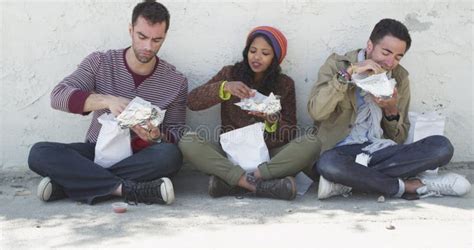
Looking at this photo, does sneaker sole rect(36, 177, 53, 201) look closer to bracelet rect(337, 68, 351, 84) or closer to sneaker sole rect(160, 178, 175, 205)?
sneaker sole rect(160, 178, 175, 205)

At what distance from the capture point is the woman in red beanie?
4.07 m

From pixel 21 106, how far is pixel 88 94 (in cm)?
87

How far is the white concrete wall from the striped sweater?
0.34 metres

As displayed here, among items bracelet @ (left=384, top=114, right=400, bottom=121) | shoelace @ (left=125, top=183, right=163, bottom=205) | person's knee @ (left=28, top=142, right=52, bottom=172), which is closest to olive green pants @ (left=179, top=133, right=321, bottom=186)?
shoelace @ (left=125, top=183, right=163, bottom=205)

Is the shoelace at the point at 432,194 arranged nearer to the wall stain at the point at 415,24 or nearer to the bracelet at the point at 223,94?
the wall stain at the point at 415,24

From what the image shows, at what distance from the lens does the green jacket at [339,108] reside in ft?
13.7

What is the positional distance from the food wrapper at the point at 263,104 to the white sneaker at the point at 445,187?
101 cm

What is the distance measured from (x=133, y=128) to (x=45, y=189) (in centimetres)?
62

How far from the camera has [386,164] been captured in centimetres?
413

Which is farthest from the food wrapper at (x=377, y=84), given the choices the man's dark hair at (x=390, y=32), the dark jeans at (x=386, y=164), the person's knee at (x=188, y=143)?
the person's knee at (x=188, y=143)

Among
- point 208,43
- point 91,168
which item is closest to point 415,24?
point 208,43

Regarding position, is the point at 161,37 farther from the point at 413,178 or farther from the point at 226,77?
the point at 413,178

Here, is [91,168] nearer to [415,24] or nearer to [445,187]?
[445,187]

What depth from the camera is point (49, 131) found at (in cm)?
469
